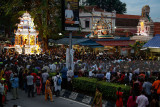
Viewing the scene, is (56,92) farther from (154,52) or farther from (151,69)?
(154,52)

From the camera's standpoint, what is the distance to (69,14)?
54.0ft

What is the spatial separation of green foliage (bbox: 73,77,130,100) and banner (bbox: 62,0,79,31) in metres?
3.48

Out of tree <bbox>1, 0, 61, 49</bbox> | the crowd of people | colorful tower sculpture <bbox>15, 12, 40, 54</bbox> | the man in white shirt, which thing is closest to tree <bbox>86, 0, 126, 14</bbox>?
tree <bbox>1, 0, 61, 49</bbox>

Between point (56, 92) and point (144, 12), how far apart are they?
1226 inches

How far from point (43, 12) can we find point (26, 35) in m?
4.00

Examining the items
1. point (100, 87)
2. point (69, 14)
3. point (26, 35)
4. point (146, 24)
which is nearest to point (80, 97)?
point (100, 87)

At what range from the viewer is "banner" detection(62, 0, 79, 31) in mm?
16312

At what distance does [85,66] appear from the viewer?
19.1 m

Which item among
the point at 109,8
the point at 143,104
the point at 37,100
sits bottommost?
the point at 37,100

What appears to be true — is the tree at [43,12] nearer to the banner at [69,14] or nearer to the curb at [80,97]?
the banner at [69,14]

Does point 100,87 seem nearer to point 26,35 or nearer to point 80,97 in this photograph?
point 80,97

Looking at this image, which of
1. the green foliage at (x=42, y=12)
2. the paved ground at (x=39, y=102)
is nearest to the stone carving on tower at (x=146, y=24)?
the green foliage at (x=42, y=12)

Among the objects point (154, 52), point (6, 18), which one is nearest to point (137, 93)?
point (154, 52)

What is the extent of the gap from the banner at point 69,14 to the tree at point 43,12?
17.6m
